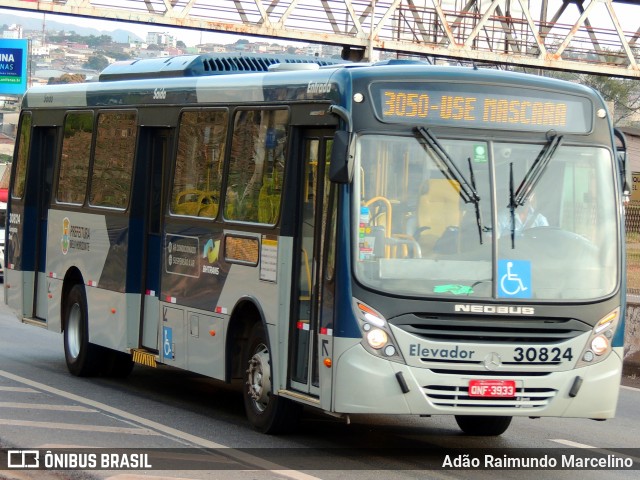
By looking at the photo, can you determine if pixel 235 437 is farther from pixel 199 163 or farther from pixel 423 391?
pixel 199 163

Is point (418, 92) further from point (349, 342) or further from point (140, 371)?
point (140, 371)

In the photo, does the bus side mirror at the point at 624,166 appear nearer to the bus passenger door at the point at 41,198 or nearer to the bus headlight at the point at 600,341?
the bus headlight at the point at 600,341

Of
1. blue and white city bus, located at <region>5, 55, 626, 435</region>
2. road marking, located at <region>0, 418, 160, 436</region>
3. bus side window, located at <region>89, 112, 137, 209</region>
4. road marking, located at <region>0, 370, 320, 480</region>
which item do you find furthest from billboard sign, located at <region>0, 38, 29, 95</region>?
road marking, located at <region>0, 418, 160, 436</region>

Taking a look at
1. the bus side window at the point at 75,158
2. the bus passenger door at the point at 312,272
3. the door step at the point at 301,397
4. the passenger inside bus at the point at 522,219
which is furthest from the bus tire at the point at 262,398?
the bus side window at the point at 75,158

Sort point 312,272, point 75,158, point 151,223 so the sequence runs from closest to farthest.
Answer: point 312,272 < point 151,223 < point 75,158

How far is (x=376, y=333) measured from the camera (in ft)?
32.4

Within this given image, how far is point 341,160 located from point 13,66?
167 ft

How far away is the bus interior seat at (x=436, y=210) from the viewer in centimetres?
1009

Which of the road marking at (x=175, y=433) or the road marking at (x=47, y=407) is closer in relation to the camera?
the road marking at (x=175, y=433)

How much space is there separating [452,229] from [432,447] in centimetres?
196

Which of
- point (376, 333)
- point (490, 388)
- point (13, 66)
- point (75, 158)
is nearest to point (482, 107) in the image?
point (376, 333)

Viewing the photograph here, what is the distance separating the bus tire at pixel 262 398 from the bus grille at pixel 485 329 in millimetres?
1663

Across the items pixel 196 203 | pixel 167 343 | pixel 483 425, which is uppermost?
pixel 196 203

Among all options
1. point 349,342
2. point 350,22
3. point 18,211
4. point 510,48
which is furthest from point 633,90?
point 349,342
